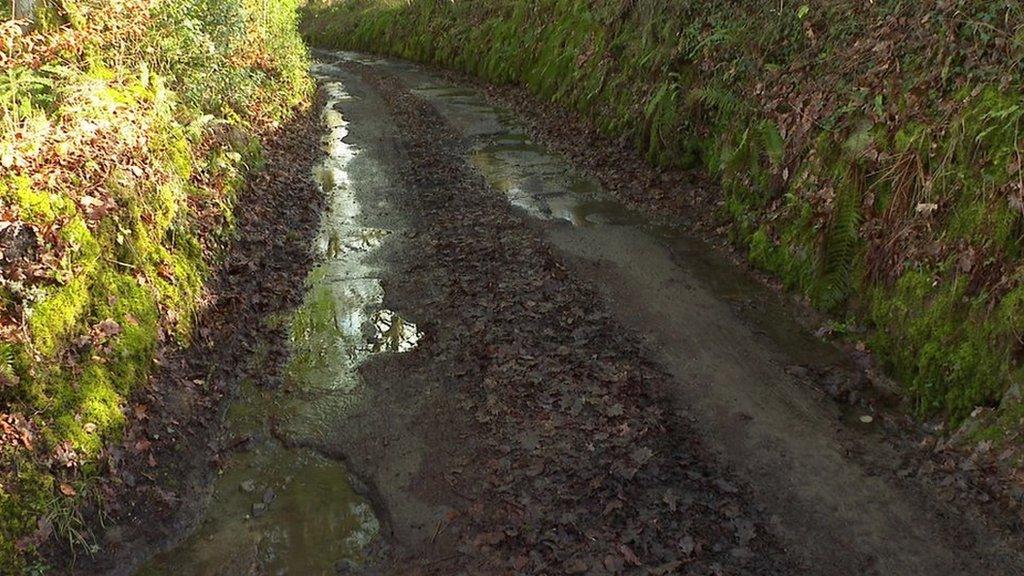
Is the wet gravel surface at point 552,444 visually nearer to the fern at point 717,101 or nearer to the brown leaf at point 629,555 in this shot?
the brown leaf at point 629,555

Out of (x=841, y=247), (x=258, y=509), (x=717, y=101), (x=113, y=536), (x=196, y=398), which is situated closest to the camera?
(x=113, y=536)

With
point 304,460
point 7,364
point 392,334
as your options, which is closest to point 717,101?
point 392,334

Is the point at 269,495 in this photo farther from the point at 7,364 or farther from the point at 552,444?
the point at 552,444

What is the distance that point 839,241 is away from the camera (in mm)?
7484

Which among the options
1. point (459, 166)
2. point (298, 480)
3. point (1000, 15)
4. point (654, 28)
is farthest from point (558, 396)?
point (654, 28)

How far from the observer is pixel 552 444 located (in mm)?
5625

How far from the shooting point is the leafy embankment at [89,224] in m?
4.60

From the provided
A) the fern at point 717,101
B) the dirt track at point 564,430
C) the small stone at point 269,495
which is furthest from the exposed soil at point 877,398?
the small stone at point 269,495

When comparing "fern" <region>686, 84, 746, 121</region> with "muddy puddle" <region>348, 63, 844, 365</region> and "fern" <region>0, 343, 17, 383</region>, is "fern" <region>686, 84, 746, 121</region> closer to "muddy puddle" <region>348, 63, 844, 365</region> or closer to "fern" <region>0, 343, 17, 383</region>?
"muddy puddle" <region>348, 63, 844, 365</region>

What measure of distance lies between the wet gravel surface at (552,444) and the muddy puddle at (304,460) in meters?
0.39

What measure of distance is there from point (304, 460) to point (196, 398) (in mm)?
1252

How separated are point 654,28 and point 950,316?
8922 mm

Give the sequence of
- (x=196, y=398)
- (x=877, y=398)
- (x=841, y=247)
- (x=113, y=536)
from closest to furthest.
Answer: (x=113, y=536) < (x=196, y=398) < (x=877, y=398) < (x=841, y=247)

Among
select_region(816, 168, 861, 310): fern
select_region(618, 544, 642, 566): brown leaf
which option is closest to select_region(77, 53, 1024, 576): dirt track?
select_region(618, 544, 642, 566): brown leaf
